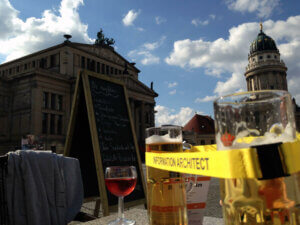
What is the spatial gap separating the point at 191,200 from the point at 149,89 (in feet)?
155

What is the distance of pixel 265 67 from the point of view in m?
64.1

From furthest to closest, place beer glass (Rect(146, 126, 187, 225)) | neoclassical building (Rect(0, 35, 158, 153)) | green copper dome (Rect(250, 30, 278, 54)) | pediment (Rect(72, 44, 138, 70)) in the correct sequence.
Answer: green copper dome (Rect(250, 30, 278, 54)) → pediment (Rect(72, 44, 138, 70)) → neoclassical building (Rect(0, 35, 158, 153)) → beer glass (Rect(146, 126, 187, 225))

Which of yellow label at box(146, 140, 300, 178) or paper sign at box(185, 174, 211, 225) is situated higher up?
yellow label at box(146, 140, 300, 178)

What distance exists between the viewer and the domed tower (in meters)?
63.6

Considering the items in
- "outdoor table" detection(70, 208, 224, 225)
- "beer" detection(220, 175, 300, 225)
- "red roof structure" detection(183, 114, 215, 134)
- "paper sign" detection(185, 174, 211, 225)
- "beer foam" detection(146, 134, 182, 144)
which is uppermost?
"red roof structure" detection(183, 114, 215, 134)

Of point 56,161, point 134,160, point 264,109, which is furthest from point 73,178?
point 264,109

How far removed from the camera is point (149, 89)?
48.7m

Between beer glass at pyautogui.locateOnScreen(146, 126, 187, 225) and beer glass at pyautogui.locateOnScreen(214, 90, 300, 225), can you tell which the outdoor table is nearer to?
beer glass at pyautogui.locateOnScreen(146, 126, 187, 225)

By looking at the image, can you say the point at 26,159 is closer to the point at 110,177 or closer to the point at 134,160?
the point at 110,177

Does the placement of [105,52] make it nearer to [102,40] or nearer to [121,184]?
[102,40]

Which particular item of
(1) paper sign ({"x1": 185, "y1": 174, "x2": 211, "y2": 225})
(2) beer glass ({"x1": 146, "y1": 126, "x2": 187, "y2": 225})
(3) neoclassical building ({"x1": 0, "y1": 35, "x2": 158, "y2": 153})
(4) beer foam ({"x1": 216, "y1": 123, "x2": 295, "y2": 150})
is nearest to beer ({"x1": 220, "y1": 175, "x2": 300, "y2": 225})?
(4) beer foam ({"x1": 216, "y1": 123, "x2": 295, "y2": 150})

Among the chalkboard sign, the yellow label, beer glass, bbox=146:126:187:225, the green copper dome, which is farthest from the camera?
the green copper dome

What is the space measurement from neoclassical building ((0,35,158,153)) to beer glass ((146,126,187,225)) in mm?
35923

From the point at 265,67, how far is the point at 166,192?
2766 inches
